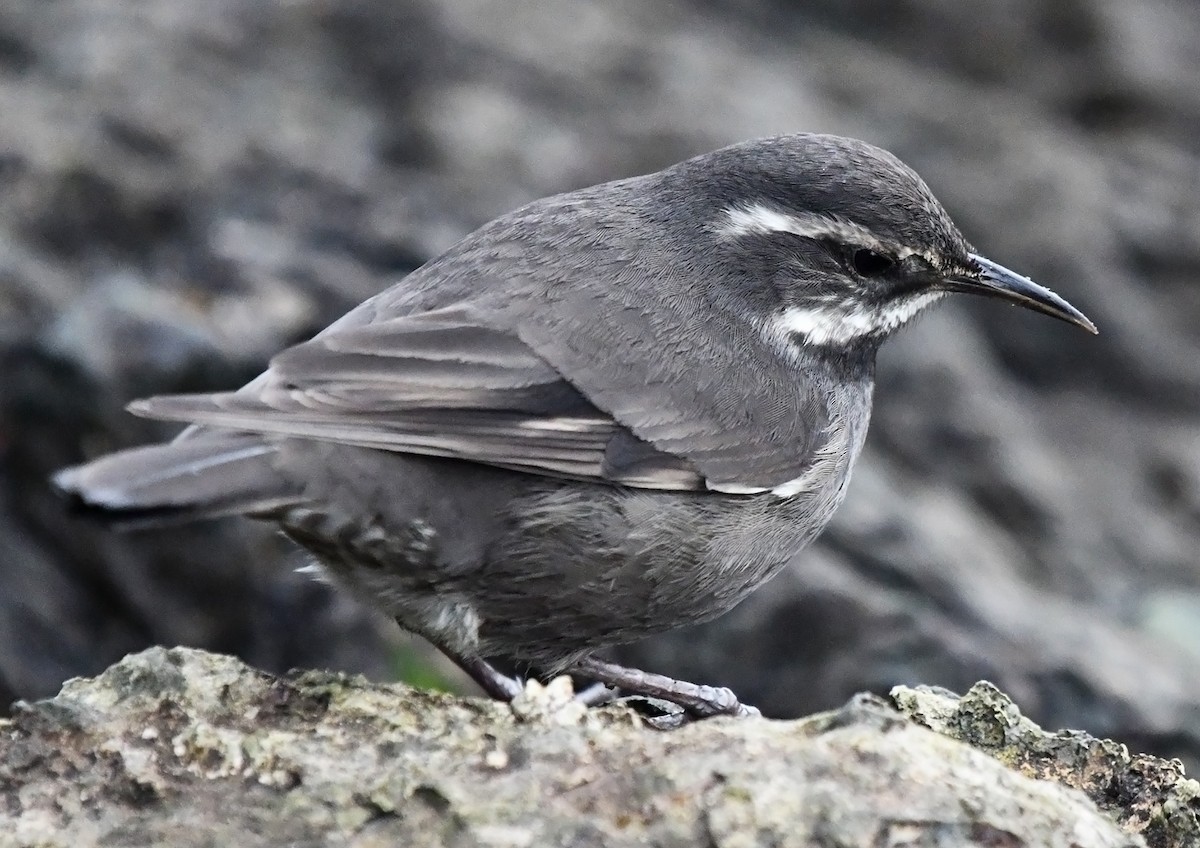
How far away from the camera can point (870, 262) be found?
668cm

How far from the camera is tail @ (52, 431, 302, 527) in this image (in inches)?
182

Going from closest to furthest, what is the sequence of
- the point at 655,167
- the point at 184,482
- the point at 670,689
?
1. the point at 184,482
2. the point at 670,689
3. the point at 655,167

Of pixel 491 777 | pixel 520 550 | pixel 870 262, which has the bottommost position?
pixel 491 777

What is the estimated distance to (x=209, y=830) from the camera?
4.21 meters

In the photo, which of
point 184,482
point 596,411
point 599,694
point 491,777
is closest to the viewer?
point 491,777

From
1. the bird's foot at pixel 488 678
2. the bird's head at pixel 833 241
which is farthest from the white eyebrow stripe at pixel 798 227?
the bird's foot at pixel 488 678

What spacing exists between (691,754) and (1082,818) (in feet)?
3.48

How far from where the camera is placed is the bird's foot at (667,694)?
610cm

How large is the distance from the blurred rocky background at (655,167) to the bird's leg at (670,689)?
6.10ft

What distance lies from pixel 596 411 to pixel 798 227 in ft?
4.41

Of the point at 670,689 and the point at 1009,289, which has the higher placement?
the point at 1009,289

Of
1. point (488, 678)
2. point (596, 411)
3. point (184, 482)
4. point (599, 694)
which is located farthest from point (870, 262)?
point (184, 482)

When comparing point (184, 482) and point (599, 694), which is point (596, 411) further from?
point (184, 482)

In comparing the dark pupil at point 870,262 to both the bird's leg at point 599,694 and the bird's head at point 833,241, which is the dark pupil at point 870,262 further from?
the bird's leg at point 599,694
